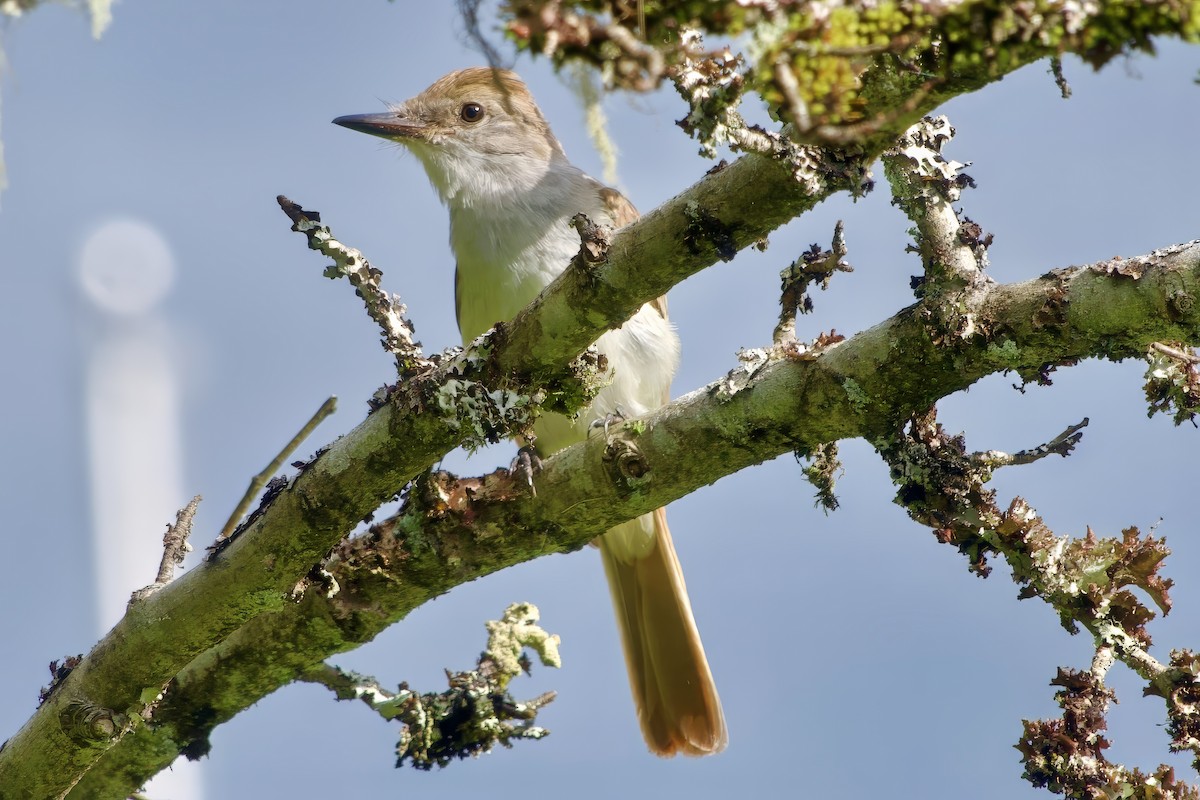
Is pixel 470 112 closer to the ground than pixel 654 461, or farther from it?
farther from it

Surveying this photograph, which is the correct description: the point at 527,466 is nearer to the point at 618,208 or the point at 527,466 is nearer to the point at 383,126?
the point at 618,208

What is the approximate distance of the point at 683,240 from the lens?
8.87 ft

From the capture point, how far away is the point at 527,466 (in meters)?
3.58

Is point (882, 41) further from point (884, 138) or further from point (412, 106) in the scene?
point (412, 106)

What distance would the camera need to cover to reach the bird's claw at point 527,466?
3.54 metres

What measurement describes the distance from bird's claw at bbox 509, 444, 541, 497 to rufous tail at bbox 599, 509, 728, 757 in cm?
227

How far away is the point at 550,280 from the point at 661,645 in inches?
79.5

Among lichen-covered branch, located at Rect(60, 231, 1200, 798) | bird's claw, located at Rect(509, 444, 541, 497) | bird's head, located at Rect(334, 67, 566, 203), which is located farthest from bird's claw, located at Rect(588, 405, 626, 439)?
bird's head, located at Rect(334, 67, 566, 203)

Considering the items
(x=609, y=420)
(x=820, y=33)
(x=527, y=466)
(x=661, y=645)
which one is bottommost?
(x=820, y=33)

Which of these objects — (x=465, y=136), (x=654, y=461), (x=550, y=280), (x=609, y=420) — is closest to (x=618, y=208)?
(x=550, y=280)

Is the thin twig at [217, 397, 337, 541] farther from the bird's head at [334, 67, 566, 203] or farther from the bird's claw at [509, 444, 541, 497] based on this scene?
the bird's head at [334, 67, 566, 203]

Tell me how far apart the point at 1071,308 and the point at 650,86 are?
1.79 metres

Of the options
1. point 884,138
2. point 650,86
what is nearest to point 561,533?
point 884,138

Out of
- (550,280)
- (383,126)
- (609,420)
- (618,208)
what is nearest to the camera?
(609,420)
